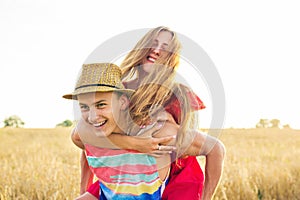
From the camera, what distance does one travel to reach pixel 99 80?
2.44 metres

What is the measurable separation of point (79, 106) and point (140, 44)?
0.59 m

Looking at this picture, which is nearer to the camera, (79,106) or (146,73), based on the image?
(79,106)

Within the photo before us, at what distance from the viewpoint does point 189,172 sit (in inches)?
110

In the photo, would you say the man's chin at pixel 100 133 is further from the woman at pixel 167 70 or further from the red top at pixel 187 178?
the red top at pixel 187 178

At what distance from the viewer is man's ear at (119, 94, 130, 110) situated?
246 cm

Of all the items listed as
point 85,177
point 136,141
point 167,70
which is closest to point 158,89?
point 167,70

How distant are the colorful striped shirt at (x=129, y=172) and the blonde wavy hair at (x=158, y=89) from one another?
18cm

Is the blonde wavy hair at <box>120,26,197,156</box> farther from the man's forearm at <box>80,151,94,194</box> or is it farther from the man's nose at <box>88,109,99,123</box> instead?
the man's forearm at <box>80,151,94,194</box>

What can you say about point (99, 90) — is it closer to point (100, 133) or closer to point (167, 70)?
point (100, 133)

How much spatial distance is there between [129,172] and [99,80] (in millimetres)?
537

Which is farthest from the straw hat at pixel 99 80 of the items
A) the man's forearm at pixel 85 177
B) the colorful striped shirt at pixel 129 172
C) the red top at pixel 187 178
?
the man's forearm at pixel 85 177

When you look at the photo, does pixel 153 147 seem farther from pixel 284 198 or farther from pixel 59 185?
pixel 284 198

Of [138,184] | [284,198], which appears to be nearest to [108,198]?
[138,184]

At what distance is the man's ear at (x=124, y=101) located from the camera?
2461 mm
